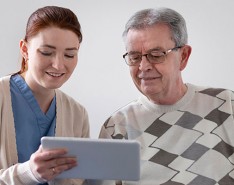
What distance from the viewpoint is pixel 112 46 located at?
6.72ft

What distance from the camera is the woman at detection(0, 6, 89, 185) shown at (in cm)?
113

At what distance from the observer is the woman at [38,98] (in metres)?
1.13

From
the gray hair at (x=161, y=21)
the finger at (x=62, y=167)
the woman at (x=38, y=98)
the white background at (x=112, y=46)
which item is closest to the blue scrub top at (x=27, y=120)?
the woman at (x=38, y=98)

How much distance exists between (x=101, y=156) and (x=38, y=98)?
0.44 meters

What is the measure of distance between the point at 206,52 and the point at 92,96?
0.67m

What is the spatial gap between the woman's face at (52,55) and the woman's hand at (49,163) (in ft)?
0.93

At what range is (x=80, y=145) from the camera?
0.92m

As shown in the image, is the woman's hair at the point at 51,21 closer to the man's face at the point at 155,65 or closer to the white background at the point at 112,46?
the man's face at the point at 155,65

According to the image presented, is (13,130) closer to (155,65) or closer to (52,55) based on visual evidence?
(52,55)

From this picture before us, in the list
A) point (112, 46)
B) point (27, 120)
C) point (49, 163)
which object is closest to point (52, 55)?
point (27, 120)

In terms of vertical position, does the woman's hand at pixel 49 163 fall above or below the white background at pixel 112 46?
below

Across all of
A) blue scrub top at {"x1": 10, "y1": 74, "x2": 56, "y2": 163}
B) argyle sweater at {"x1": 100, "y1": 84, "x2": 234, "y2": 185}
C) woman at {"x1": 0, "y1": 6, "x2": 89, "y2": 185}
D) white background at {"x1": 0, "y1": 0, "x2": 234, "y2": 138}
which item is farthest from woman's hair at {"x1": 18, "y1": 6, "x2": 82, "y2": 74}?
white background at {"x1": 0, "y1": 0, "x2": 234, "y2": 138}

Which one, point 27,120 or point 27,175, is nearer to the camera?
point 27,175

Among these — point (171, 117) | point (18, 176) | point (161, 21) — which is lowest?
point (18, 176)
